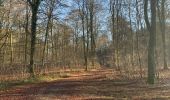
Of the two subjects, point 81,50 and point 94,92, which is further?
point 81,50

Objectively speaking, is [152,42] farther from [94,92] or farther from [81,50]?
[81,50]

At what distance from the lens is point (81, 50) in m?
77.3

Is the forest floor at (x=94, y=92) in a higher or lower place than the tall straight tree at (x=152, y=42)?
lower

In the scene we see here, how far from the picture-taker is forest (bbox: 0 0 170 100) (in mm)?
25953

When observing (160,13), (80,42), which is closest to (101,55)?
(80,42)

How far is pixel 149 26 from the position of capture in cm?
2650

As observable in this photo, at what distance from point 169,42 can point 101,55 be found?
1539 centimetres

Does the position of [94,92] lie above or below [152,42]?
below

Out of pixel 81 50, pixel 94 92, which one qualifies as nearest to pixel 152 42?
pixel 94 92

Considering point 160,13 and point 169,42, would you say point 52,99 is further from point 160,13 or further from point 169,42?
point 169,42

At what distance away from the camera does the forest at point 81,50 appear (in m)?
26.0

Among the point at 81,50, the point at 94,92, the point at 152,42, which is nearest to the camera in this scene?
the point at 94,92

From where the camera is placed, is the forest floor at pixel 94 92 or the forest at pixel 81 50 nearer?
the forest floor at pixel 94 92

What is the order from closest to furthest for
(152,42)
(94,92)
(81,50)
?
(94,92) → (152,42) → (81,50)
